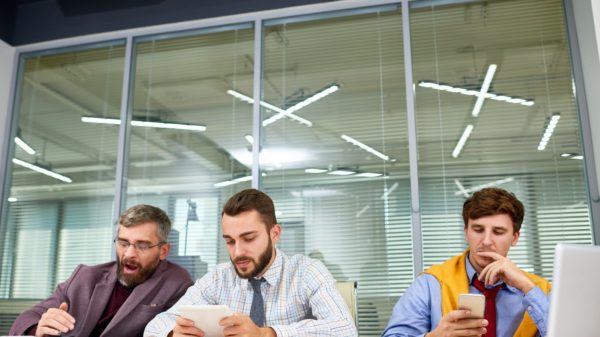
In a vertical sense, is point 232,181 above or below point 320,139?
below

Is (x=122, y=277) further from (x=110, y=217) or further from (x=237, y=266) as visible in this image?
(x=110, y=217)

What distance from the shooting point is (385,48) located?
3.38 m

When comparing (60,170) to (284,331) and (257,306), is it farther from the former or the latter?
(284,331)

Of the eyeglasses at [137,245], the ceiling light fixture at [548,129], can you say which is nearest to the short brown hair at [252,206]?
the eyeglasses at [137,245]

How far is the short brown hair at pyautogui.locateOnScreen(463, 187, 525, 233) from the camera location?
2.02m

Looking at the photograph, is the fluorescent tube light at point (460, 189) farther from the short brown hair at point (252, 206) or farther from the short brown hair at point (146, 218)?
the short brown hair at point (146, 218)

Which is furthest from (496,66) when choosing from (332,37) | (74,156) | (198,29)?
(74,156)

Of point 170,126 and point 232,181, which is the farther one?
point 170,126

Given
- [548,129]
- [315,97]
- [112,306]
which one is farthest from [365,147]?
[112,306]

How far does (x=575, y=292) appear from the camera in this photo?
44.6 inches

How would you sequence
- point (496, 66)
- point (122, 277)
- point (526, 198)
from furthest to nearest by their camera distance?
1. point (496, 66)
2. point (526, 198)
3. point (122, 277)

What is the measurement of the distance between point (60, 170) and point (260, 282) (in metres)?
2.27

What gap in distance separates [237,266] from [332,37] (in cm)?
191

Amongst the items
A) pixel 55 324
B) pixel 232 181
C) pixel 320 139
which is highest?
pixel 320 139
